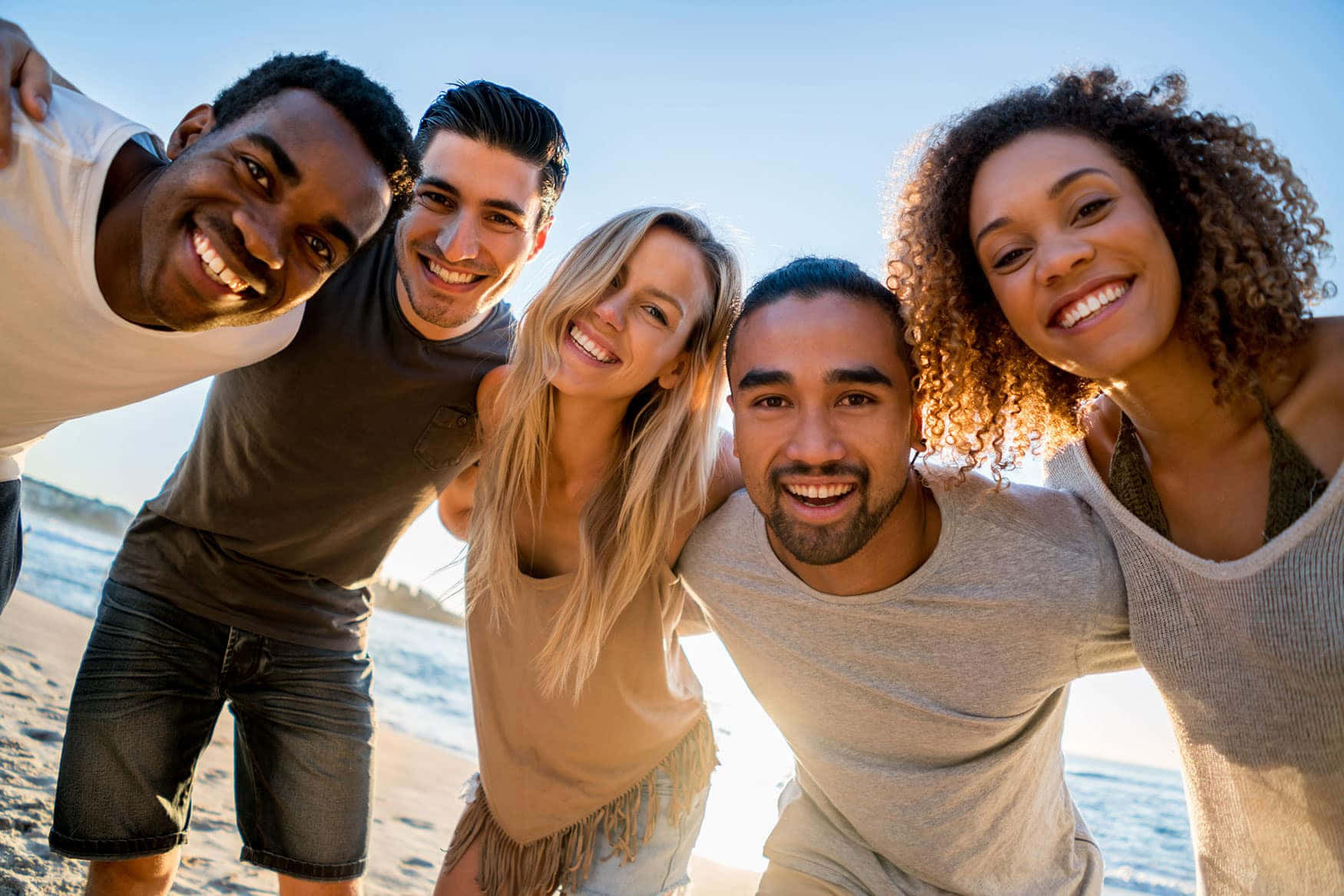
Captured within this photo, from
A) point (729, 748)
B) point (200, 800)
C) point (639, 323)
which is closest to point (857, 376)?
point (639, 323)

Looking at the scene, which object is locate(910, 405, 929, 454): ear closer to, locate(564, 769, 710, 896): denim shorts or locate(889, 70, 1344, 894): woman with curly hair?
locate(889, 70, 1344, 894): woman with curly hair

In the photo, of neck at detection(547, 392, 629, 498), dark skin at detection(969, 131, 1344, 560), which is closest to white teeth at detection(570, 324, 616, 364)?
neck at detection(547, 392, 629, 498)

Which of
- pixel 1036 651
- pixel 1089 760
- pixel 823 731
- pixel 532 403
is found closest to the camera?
pixel 1036 651

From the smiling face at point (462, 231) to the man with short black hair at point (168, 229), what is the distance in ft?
1.35

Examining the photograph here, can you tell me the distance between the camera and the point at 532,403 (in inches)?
145

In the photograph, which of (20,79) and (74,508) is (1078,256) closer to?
(20,79)

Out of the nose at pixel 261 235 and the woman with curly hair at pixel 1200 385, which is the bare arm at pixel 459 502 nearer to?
→ the nose at pixel 261 235

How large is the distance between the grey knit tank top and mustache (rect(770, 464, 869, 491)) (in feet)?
2.70

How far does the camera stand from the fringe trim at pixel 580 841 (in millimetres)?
3539

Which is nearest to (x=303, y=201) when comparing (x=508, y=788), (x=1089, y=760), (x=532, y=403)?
(x=532, y=403)

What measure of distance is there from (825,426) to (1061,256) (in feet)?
3.05

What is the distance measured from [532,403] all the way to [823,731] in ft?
5.73

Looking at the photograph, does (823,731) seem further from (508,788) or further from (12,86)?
(12,86)

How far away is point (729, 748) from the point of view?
1180 centimetres
